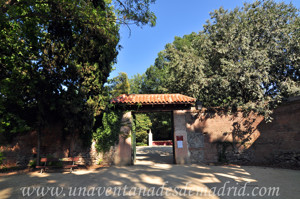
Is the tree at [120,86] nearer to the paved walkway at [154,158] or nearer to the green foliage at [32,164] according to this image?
the paved walkway at [154,158]

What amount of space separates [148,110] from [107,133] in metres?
2.69

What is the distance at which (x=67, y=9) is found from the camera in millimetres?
6449

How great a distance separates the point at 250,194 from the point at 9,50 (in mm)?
10316

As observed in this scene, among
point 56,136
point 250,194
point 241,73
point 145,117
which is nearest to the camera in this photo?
point 250,194

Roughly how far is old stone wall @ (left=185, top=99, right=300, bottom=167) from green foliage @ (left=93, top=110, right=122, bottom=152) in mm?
4230

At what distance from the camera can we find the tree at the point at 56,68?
23.4 feet

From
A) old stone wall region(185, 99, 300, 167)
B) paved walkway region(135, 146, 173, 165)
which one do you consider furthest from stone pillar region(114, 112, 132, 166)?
old stone wall region(185, 99, 300, 167)

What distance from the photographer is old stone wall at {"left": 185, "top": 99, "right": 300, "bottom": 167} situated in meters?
8.30

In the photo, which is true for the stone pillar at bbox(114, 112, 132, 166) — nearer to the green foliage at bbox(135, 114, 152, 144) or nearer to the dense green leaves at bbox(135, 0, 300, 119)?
the dense green leaves at bbox(135, 0, 300, 119)

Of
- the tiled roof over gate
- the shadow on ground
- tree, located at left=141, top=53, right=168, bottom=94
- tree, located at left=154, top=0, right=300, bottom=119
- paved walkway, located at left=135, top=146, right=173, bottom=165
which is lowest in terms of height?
paved walkway, located at left=135, top=146, right=173, bottom=165

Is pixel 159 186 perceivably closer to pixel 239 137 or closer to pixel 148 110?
pixel 148 110

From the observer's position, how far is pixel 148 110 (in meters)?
9.54

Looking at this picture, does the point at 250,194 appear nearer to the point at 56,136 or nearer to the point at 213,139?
the point at 213,139

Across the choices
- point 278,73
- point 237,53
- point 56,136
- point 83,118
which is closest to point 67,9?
point 83,118
